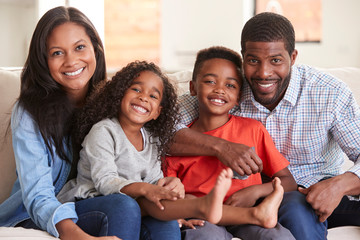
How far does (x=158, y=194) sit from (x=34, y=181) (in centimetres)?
40

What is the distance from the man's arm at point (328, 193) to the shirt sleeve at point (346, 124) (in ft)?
0.42

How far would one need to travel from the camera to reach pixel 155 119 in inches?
69.4

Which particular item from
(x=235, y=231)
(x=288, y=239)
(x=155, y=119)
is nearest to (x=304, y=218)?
(x=288, y=239)

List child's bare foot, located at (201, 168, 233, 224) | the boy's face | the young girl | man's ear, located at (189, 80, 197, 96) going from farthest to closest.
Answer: man's ear, located at (189, 80, 197, 96) → the boy's face → the young girl → child's bare foot, located at (201, 168, 233, 224)

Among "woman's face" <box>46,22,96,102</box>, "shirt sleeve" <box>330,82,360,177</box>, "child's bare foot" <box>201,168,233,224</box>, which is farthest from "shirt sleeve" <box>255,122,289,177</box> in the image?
"woman's face" <box>46,22,96,102</box>

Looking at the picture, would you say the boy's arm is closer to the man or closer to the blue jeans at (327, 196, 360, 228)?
the man

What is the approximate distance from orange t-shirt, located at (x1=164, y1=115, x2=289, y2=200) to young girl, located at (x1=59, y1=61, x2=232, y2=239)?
11 centimetres

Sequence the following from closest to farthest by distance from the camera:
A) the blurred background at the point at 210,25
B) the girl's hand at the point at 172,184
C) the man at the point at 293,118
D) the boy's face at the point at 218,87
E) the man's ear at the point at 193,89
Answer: the girl's hand at the point at 172,184, the man at the point at 293,118, the boy's face at the point at 218,87, the man's ear at the point at 193,89, the blurred background at the point at 210,25

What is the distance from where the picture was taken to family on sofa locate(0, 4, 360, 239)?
55.7 inches

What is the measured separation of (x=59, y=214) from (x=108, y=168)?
21 cm

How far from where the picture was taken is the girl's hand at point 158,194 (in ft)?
4.58

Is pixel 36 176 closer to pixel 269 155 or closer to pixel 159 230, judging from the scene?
pixel 159 230

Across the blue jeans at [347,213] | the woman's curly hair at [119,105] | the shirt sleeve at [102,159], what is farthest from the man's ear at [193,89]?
the blue jeans at [347,213]

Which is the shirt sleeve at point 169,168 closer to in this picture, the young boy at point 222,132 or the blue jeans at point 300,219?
the young boy at point 222,132
